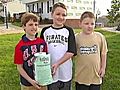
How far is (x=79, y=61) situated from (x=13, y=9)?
167ft

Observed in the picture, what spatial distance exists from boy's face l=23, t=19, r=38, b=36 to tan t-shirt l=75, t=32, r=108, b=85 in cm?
65

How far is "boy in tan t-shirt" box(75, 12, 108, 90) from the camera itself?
12.6ft

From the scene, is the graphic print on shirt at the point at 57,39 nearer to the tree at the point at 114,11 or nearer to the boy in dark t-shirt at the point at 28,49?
the boy in dark t-shirt at the point at 28,49

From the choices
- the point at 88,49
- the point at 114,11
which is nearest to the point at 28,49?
the point at 88,49

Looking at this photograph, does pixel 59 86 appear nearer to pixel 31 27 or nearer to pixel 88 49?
pixel 88 49

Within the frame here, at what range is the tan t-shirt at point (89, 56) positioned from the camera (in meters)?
3.85

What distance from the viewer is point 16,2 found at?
53.9 metres

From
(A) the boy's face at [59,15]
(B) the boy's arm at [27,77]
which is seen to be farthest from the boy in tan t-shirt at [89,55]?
(B) the boy's arm at [27,77]

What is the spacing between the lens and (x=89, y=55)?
3.86m

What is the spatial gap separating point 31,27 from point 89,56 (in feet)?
2.90

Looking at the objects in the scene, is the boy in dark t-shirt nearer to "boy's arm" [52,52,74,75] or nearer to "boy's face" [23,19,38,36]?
"boy's face" [23,19,38,36]

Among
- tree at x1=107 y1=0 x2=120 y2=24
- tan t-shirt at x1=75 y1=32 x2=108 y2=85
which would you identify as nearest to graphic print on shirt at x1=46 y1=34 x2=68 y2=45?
tan t-shirt at x1=75 y1=32 x2=108 y2=85

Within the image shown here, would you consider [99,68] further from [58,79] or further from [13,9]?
[13,9]

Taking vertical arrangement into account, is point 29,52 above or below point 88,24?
below
